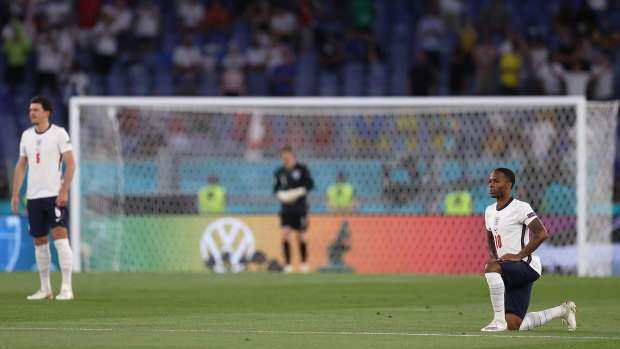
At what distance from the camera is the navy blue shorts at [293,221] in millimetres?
17703

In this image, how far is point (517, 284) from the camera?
8617 mm

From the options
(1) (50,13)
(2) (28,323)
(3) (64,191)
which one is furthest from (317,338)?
(1) (50,13)

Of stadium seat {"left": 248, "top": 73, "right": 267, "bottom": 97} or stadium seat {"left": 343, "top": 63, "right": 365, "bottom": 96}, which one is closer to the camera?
stadium seat {"left": 343, "top": 63, "right": 365, "bottom": 96}

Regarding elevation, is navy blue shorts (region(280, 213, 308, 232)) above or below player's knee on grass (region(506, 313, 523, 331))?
above

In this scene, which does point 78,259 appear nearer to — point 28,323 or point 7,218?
point 7,218

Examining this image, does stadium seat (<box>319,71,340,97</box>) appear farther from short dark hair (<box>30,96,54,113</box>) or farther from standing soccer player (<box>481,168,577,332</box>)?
standing soccer player (<box>481,168,577,332</box>)

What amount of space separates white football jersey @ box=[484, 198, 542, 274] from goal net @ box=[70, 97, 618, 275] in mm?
8198

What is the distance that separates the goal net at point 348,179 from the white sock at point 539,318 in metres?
8.14

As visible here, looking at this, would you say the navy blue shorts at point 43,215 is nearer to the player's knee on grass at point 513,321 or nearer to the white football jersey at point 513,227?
the white football jersey at point 513,227

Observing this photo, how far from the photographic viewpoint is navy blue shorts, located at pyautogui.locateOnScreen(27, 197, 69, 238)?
11453mm

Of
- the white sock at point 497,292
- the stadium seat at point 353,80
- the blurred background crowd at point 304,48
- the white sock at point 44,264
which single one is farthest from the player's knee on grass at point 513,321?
the stadium seat at point 353,80

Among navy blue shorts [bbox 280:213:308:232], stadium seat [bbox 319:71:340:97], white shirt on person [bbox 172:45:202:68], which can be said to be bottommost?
navy blue shorts [bbox 280:213:308:232]

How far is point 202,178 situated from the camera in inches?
805

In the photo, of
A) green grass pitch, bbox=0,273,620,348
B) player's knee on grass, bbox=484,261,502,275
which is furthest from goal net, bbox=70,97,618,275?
player's knee on grass, bbox=484,261,502,275
